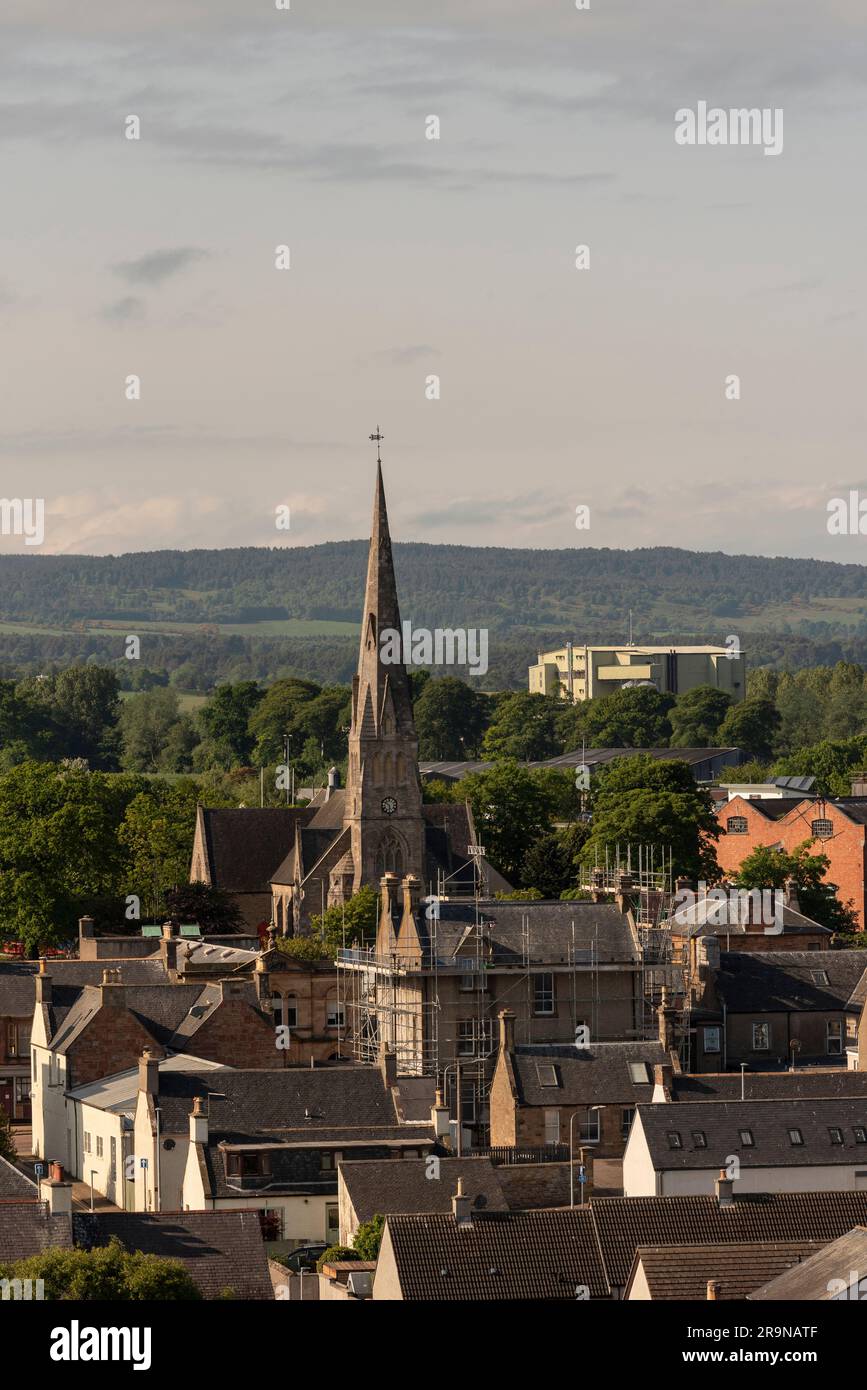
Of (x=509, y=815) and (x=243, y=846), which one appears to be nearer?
(x=243, y=846)

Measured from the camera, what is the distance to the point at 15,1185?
4869 cm

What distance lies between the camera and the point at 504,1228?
41750mm

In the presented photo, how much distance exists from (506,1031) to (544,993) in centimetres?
732

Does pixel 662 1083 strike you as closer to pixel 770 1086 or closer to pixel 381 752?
pixel 770 1086

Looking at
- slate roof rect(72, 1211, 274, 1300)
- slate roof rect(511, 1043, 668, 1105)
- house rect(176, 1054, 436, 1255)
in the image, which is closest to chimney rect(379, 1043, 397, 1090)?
house rect(176, 1054, 436, 1255)

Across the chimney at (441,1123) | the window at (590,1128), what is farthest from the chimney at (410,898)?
the chimney at (441,1123)

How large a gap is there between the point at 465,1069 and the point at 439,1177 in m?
19.5

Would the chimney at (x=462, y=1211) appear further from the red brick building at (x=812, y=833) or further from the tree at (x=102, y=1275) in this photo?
the red brick building at (x=812, y=833)

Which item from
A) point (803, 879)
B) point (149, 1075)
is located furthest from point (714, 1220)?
point (803, 879)

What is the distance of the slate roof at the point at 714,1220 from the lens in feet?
138

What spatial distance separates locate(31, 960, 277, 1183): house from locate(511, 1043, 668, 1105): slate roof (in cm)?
906

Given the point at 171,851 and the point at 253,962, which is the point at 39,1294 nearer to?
the point at 253,962
